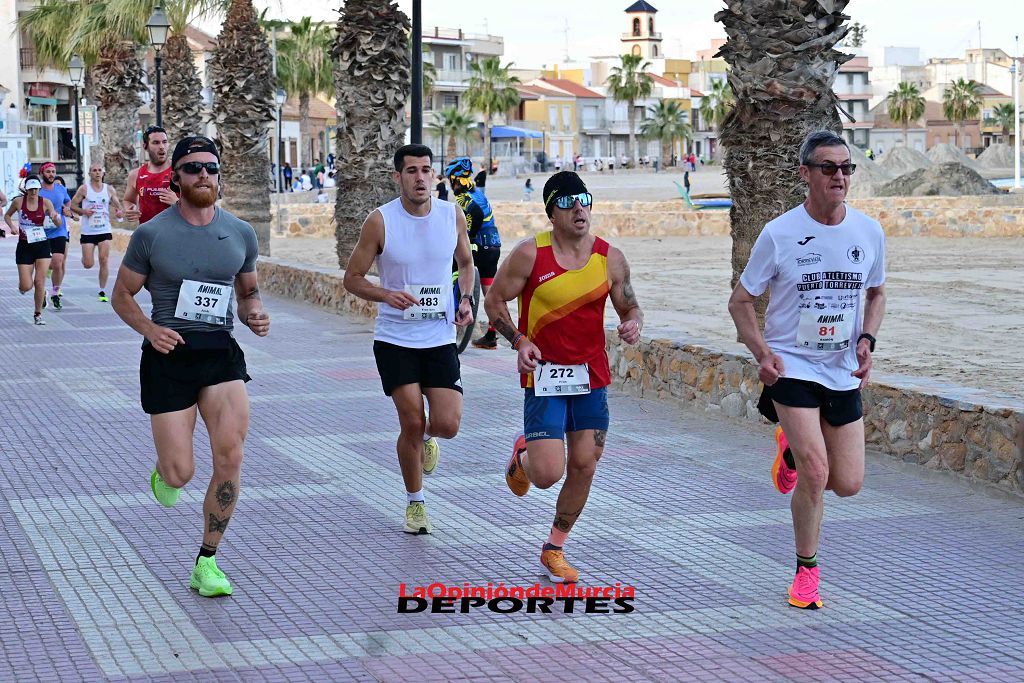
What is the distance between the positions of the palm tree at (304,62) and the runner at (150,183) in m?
74.5

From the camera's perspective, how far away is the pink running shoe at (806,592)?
18.8ft

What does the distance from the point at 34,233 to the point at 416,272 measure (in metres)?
10.9

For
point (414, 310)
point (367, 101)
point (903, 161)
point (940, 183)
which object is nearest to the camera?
point (414, 310)

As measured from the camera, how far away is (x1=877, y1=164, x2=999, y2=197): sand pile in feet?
127

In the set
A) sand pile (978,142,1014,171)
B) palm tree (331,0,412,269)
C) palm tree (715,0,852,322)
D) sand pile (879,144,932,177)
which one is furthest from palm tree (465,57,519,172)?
palm tree (715,0,852,322)

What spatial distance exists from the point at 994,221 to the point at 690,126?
108 meters

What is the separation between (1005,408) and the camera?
304 inches

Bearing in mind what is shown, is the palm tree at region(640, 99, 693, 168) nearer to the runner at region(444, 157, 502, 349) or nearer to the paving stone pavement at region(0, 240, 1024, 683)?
the runner at region(444, 157, 502, 349)

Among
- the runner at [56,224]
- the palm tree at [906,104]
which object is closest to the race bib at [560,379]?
the runner at [56,224]

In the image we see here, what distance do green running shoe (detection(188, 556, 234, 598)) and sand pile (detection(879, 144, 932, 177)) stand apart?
56616 mm

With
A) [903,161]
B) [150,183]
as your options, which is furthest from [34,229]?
[903,161]

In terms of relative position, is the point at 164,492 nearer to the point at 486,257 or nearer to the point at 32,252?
the point at 486,257

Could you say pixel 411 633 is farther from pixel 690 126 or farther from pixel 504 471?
pixel 690 126

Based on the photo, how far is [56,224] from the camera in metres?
17.2
